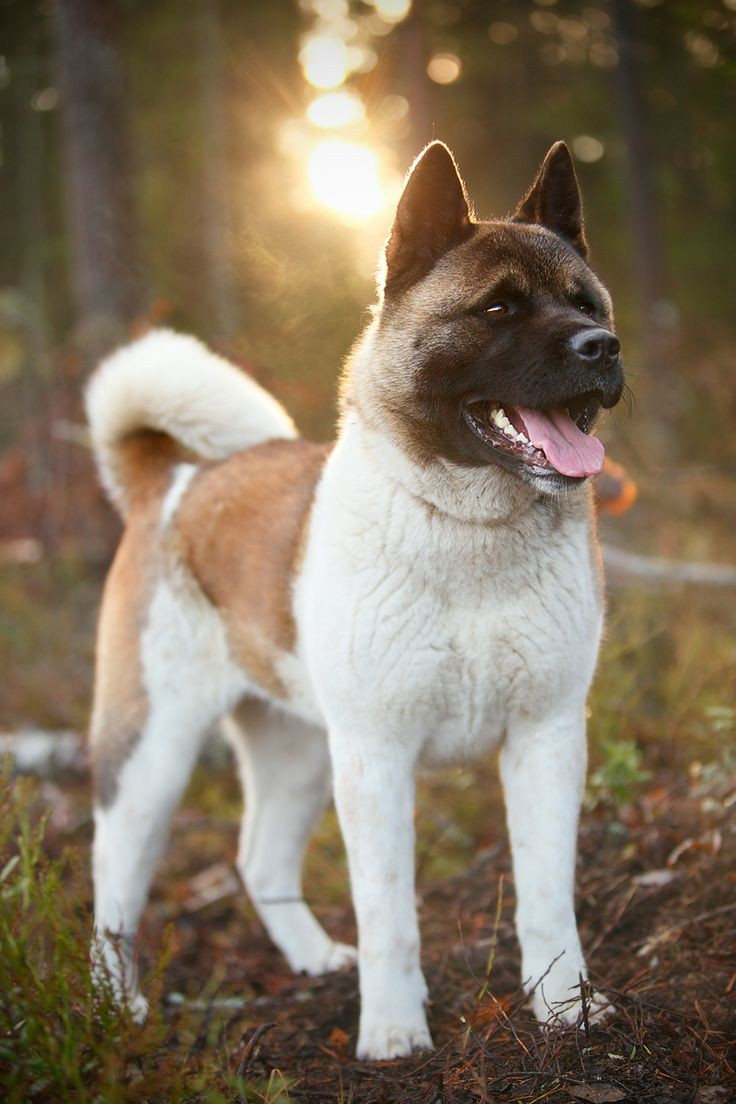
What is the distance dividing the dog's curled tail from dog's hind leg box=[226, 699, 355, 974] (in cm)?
94

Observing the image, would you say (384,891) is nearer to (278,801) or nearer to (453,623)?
(453,623)

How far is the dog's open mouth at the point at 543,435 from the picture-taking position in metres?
2.29

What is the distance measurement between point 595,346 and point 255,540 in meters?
1.33

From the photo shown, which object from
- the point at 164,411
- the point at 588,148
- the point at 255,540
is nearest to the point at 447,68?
the point at 588,148

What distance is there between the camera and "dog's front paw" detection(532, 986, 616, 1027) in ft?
7.15

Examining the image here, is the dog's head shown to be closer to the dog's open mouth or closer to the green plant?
the dog's open mouth

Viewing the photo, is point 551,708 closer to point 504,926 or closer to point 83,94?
point 504,926

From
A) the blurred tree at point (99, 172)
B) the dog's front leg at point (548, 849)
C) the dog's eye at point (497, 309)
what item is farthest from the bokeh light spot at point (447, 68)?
the dog's front leg at point (548, 849)

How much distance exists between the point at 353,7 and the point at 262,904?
34.8ft

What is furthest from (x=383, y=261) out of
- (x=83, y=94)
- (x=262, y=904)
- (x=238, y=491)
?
(x=83, y=94)

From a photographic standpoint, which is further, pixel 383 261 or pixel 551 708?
pixel 383 261

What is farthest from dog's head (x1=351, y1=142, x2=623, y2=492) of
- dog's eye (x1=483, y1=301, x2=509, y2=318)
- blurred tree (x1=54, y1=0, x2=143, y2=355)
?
blurred tree (x1=54, y1=0, x2=143, y2=355)

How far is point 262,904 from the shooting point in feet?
11.5

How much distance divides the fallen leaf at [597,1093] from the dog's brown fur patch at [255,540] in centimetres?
142
